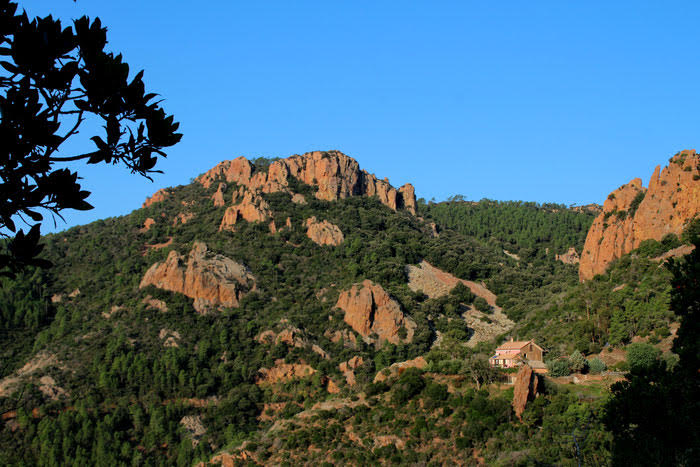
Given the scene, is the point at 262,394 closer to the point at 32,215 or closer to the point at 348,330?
the point at 348,330

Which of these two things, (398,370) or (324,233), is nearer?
(398,370)

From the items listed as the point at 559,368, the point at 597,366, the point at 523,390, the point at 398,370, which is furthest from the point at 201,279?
the point at 523,390

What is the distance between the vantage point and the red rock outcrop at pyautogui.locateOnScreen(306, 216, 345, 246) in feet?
316

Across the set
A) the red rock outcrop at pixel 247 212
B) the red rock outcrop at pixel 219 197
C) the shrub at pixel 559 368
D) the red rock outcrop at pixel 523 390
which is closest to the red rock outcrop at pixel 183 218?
the red rock outcrop at pixel 219 197

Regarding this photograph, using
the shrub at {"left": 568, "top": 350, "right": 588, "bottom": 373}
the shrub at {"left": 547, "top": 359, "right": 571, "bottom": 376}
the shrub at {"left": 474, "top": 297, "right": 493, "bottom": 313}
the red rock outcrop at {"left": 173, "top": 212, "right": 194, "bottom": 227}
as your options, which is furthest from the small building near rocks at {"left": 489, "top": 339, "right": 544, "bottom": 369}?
the red rock outcrop at {"left": 173, "top": 212, "right": 194, "bottom": 227}

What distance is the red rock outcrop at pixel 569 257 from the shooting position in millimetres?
107775

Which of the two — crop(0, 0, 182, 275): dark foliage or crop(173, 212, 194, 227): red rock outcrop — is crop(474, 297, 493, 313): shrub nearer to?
crop(173, 212, 194, 227): red rock outcrop

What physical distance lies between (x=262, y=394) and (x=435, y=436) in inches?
1315

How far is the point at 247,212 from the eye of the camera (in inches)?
3944

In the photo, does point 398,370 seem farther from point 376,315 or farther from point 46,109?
point 46,109

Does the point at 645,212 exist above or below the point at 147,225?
below

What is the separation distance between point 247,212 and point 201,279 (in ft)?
64.8

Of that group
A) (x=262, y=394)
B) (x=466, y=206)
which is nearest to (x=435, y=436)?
(x=262, y=394)

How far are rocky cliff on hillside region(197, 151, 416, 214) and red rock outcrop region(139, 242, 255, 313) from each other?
80.2 ft
